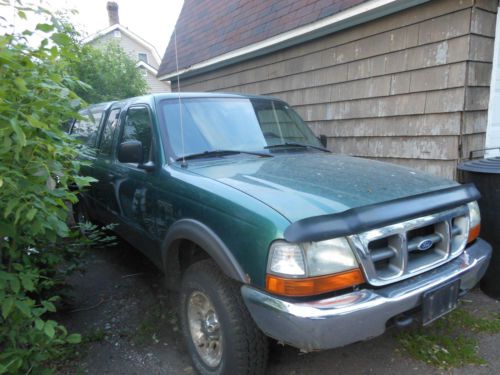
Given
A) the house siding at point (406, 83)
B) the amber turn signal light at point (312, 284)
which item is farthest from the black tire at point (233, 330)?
the house siding at point (406, 83)

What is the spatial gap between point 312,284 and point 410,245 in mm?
631

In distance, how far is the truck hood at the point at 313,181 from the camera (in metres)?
1.84

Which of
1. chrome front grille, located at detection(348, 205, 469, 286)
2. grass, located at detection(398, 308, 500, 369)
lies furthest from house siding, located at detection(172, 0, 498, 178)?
chrome front grille, located at detection(348, 205, 469, 286)

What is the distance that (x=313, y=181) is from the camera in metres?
2.14

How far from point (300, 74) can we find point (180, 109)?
322cm

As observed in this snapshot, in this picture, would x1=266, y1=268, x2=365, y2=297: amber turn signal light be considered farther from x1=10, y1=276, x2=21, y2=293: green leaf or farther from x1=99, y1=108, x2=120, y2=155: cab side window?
x1=99, y1=108, x2=120, y2=155: cab side window

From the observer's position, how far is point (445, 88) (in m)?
3.85

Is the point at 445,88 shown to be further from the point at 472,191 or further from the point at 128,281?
the point at 128,281

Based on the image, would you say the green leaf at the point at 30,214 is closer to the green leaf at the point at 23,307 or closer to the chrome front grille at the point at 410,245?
the green leaf at the point at 23,307

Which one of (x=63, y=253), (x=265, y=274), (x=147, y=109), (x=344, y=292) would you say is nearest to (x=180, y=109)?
(x=147, y=109)

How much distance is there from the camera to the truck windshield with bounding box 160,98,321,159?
9.24 feet

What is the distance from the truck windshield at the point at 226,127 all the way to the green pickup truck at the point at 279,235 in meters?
0.01

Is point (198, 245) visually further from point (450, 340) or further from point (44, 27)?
point (450, 340)

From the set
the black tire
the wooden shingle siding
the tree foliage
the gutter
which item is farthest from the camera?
the tree foliage
